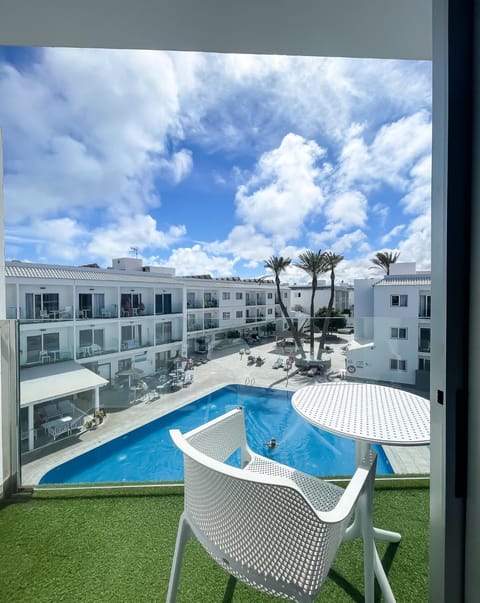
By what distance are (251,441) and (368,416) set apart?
57.8 inches

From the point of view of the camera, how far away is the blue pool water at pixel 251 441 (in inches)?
102

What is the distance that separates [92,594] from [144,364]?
70.0 inches

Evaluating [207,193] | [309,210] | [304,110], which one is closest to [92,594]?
[304,110]

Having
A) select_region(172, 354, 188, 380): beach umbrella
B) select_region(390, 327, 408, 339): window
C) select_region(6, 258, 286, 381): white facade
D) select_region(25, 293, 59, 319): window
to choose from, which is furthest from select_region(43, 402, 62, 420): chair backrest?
select_region(25, 293, 59, 319): window

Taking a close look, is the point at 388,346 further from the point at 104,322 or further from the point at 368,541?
the point at 104,322

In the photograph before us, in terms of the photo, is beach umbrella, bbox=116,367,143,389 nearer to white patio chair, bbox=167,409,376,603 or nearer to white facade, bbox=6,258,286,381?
white facade, bbox=6,258,286,381

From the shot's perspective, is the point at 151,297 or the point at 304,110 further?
the point at 151,297

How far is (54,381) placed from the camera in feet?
7.60

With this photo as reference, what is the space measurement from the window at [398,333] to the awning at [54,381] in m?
2.82

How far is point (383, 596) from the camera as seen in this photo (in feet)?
3.95

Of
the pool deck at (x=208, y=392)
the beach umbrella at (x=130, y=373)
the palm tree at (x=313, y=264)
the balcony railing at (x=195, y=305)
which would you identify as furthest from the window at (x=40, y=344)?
the palm tree at (x=313, y=264)

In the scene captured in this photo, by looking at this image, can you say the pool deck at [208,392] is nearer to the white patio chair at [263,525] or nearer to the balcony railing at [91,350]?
the balcony railing at [91,350]

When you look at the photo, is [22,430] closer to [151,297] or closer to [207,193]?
[151,297]

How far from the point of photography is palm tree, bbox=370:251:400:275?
43.2 feet
